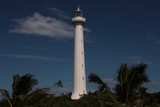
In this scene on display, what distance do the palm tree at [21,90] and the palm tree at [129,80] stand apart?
17.6ft

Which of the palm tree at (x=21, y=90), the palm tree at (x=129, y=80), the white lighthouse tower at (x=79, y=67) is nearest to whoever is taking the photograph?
the palm tree at (x=129, y=80)

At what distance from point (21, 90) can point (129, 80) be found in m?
7.91

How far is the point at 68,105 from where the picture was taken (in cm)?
5394

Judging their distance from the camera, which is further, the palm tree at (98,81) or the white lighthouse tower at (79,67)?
the white lighthouse tower at (79,67)

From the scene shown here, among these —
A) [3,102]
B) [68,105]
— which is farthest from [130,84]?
[68,105]

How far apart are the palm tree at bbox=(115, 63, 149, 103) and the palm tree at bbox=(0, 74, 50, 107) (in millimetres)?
5366

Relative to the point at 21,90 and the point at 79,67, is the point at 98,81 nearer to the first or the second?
the point at 21,90

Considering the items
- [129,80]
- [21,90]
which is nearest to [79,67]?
[21,90]

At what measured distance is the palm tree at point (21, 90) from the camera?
86.1ft

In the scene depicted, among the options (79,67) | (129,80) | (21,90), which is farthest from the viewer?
(79,67)

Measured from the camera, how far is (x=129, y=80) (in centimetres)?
2442

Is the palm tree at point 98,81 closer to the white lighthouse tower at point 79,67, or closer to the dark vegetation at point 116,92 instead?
the dark vegetation at point 116,92

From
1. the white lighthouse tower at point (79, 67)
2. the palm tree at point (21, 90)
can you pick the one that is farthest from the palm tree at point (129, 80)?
the white lighthouse tower at point (79, 67)

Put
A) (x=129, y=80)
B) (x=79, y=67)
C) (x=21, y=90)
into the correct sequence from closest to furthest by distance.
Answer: (x=129, y=80) < (x=21, y=90) < (x=79, y=67)
